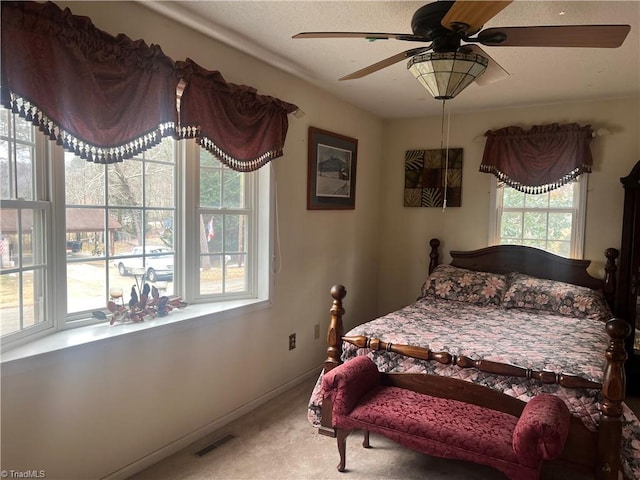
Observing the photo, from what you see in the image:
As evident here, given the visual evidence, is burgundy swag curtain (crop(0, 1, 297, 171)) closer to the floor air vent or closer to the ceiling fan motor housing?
the ceiling fan motor housing

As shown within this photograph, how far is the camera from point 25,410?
75.8 inches

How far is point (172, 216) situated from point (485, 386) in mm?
2026

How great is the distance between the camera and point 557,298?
358 cm

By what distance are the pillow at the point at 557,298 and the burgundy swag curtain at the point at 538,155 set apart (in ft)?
2.86

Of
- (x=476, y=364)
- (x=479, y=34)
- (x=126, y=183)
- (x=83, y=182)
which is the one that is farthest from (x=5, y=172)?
(x=476, y=364)

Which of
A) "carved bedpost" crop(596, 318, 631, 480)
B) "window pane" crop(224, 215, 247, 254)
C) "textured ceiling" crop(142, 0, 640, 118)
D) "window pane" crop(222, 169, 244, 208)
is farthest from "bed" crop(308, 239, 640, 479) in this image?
"textured ceiling" crop(142, 0, 640, 118)

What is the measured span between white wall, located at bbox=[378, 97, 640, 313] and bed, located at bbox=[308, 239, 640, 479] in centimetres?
29

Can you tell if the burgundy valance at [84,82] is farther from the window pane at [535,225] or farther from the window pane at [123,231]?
the window pane at [535,225]

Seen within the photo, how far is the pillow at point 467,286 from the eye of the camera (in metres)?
3.84

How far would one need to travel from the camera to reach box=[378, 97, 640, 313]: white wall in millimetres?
3855

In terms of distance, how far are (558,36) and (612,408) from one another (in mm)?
1658

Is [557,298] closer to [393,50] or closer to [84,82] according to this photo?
[393,50]

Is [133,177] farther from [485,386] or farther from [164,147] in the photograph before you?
[485,386]

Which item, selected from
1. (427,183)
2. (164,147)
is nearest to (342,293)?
(164,147)
